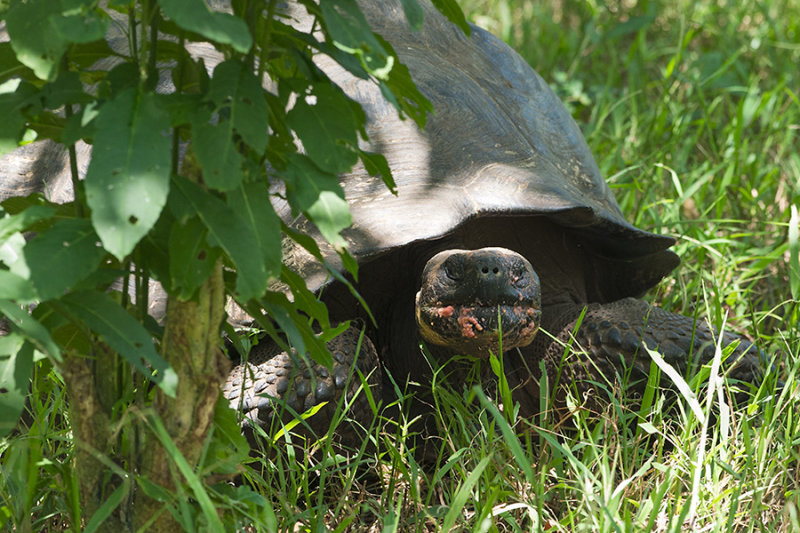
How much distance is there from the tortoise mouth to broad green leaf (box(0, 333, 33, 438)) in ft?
4.67

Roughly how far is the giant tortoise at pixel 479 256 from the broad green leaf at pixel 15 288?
3.87 feet

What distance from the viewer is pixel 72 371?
5.25 ft

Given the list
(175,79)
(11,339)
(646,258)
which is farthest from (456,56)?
(11,339)

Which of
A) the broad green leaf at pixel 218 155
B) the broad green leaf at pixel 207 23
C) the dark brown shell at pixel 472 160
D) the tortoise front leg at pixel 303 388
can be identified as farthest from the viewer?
the dark brown shell at pixel 472 160

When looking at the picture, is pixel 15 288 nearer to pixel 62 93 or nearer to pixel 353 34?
pixel 62 93

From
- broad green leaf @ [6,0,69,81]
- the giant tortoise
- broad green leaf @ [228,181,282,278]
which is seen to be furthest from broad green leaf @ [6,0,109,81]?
the giant tortoise

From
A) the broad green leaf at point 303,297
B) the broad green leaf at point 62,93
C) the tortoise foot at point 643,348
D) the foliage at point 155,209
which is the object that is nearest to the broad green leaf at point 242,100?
the foliage at point 155,209

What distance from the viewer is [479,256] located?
2.66 meters

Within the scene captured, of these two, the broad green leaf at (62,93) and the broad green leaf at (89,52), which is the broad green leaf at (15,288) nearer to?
the broad green leaf at (62,93)

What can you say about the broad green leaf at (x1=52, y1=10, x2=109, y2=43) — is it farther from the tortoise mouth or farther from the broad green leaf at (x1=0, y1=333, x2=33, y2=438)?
the tortoise mouth

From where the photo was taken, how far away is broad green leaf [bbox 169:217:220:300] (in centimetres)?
141

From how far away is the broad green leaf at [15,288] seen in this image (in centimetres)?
130

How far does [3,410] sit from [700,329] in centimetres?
A: 233

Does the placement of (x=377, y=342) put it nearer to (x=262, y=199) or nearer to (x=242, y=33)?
(x=262, y=199)
